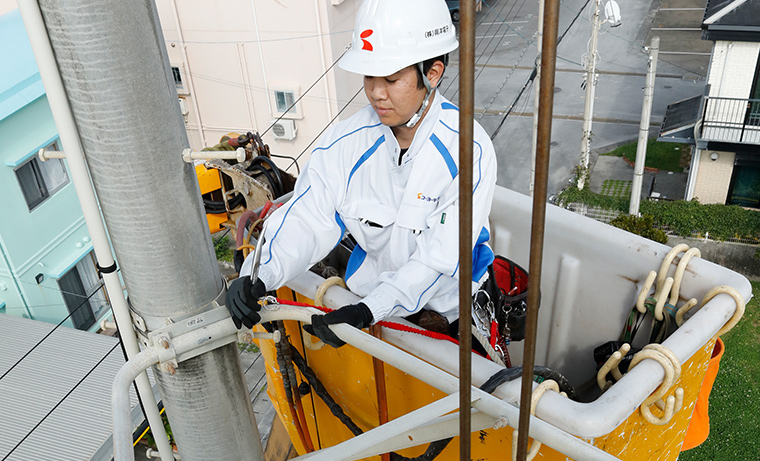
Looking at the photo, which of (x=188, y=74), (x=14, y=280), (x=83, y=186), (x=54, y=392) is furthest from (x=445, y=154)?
(x=188, y=74)

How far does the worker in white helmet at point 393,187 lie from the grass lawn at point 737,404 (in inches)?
330

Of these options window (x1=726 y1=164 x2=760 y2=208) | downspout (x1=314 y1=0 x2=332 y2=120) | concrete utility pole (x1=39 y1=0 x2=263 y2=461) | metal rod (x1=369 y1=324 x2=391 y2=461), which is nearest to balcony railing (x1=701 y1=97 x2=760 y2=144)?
window (x1=726 y1=164 x2=760 y2=208)

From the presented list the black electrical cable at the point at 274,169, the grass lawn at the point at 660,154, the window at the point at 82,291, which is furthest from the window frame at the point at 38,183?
the grass lawn at the point at 660,154

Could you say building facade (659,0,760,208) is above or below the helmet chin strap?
below

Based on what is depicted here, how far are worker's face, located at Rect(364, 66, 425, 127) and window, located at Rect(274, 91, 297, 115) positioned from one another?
1265 cm

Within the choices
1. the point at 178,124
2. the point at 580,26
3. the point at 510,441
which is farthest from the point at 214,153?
the point at 580,26

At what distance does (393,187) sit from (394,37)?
72 cm

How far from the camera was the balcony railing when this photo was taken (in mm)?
13008

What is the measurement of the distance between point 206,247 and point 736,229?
13427mm

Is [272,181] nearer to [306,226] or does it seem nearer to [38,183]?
[306,226]

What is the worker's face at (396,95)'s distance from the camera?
9.96 feet

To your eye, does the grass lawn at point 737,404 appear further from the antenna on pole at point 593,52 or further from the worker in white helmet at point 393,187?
the worker in white helmet at point 393,187

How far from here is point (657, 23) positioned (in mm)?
24828

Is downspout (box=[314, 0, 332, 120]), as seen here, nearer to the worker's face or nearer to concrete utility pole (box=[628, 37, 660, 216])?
concrete utility pole (box=[628, 37, 660, 216])
